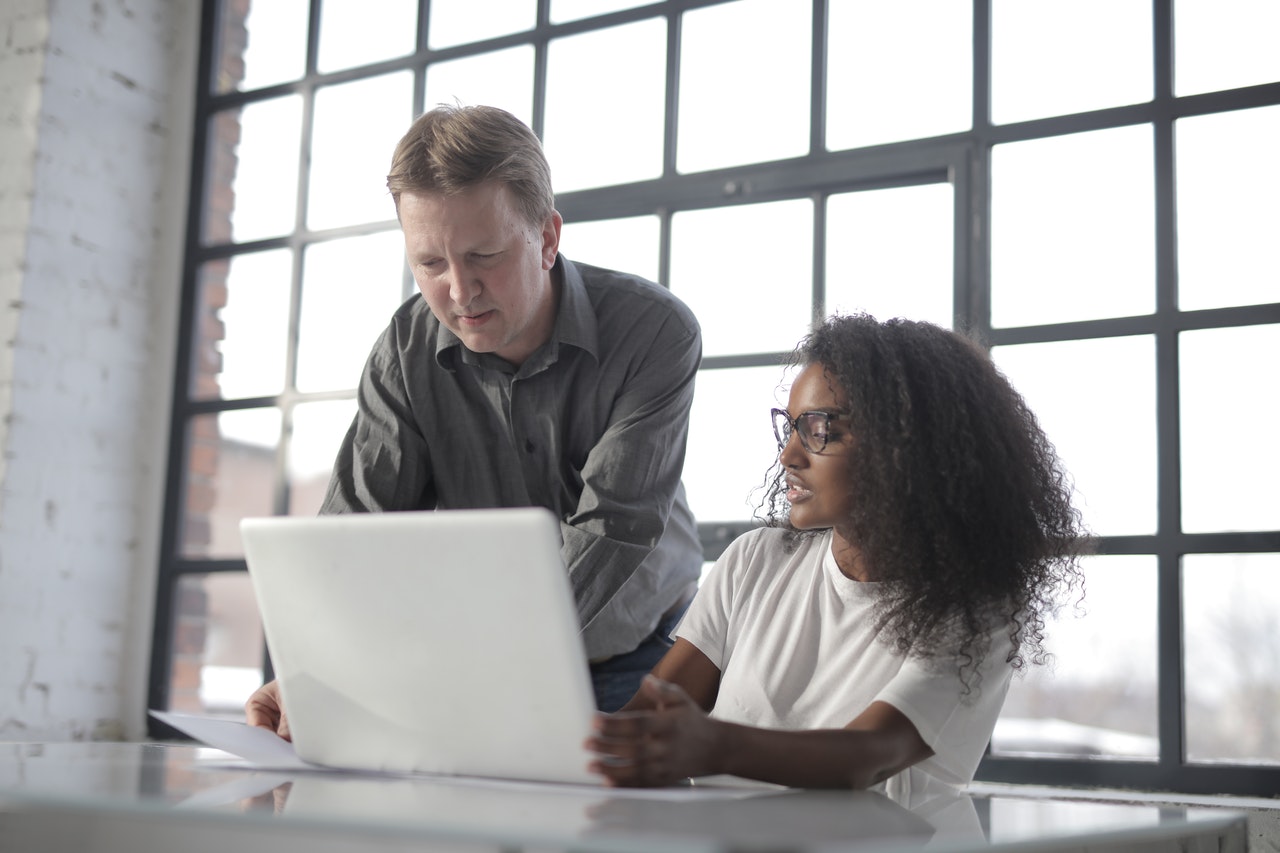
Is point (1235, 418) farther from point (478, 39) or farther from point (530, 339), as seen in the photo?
point (478, 39)

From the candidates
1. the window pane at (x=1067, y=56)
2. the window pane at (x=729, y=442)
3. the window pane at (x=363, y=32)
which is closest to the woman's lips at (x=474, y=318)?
the window pane at (x=729, y=442)

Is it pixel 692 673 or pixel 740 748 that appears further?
pixel 692 673

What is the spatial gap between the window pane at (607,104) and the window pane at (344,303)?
18.6 inches

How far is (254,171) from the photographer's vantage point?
3.31 m

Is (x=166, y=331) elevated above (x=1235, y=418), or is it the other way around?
(x=166, y=331)

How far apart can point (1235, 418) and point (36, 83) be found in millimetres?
2633

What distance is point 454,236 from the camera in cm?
160

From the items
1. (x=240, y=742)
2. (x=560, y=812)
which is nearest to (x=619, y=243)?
(x=240, y=742)

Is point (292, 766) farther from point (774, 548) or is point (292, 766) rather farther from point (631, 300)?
point (631, 300)

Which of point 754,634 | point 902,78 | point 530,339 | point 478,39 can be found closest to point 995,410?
point 754,634

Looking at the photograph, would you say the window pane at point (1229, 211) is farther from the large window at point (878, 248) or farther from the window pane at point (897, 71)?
the window pane at point (897, 71)

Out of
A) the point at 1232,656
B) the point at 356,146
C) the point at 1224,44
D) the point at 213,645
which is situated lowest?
the point at 213,645

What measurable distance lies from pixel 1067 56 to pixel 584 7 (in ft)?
3.46

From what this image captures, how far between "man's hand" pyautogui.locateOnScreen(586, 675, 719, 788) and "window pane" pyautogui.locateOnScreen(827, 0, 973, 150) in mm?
1635
